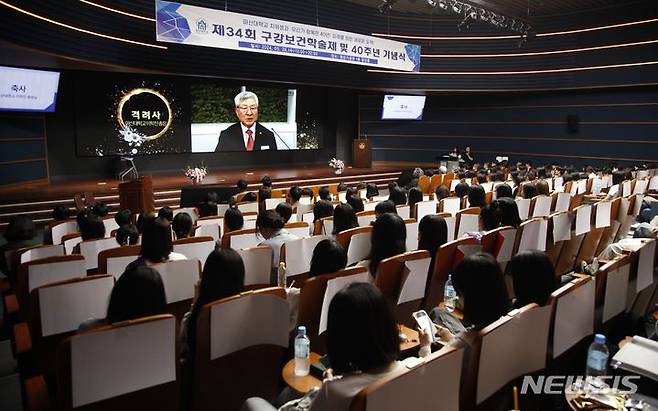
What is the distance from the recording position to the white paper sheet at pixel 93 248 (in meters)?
3.89

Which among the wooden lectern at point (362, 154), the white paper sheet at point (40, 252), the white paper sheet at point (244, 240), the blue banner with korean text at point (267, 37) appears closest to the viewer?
the white paper sheet at point (40, 252)

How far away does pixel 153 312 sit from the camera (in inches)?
82.9

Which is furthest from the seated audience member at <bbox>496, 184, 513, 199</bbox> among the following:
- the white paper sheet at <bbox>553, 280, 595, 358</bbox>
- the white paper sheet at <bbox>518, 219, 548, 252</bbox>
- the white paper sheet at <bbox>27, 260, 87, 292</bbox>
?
the white paper sheet at <bbox>27, 260, 87, 292</bbox>

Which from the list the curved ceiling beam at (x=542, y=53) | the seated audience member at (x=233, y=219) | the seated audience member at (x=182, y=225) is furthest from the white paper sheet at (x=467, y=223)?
the curved ceiling beam at (x=542, y=53)

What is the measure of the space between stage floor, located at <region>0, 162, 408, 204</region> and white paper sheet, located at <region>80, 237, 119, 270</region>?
17.8 ft

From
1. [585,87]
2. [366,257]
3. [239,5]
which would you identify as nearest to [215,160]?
[239,5]

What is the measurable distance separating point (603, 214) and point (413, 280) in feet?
10.8

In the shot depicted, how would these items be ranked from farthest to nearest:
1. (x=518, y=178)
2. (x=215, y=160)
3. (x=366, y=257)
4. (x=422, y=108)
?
(x=422, y=108)
(x=215, y=160)
(x=518, y=178)
(x=366, y=257)

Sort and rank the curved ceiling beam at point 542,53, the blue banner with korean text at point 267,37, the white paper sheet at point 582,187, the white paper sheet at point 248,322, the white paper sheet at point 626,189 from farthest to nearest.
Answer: the curved ceiling beam at point 542,53
the blue banner with korean text at point 267,37
the white paper sheet at point 582,187
the white paper sheet at point 626,189
the white paper sheet at point 248,322

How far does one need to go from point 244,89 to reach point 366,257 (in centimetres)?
1024

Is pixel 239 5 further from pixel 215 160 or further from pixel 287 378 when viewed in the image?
pixel 287 378

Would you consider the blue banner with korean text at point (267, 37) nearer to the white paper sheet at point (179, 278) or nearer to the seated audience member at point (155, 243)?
the seated audience member at point (155, 243)

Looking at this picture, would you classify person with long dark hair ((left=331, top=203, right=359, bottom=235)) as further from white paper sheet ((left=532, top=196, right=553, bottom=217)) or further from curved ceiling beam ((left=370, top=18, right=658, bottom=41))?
curved ceiling beam ((left=370, top=18, right=658, bottom=41))

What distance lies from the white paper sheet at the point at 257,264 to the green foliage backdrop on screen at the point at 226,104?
387 inches
